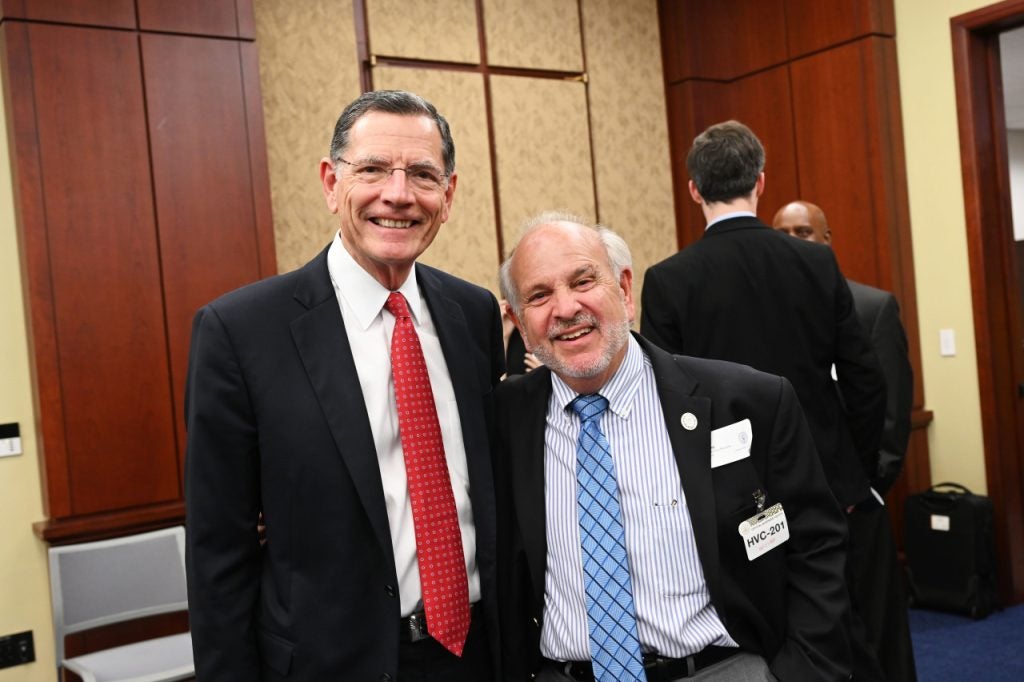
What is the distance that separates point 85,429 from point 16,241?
2.71ft

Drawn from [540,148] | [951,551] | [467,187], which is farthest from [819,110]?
[951,551]

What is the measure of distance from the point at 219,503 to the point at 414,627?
0.41m

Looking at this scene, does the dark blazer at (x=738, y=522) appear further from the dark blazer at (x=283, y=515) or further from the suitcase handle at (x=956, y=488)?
the suitcase handle at (x=956, y=488)

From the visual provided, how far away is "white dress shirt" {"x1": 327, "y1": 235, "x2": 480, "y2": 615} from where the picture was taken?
1.73 m

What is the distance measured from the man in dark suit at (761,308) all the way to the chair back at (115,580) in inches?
86.7

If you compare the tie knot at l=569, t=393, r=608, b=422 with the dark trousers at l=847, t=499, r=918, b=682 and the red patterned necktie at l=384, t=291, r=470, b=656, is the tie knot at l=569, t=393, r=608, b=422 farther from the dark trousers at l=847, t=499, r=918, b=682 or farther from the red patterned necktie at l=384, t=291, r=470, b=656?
the dark trousers at l=847, t=499, r=918, b=682

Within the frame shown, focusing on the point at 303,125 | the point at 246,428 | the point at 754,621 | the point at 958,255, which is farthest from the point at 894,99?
the point at 246,428

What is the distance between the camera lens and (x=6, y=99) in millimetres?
3783

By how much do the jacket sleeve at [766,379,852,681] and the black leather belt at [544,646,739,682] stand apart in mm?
108

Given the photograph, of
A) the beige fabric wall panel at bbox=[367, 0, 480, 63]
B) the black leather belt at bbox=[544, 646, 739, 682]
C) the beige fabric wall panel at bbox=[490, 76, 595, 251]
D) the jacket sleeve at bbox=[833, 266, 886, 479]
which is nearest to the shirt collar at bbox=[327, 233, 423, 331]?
the black leather belt at bbox=[544, 646, 739, 682]

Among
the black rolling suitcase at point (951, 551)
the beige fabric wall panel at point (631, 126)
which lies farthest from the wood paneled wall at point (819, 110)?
the black rolling suitcase at point (951, 551)

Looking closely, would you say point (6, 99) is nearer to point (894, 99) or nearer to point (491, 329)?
point (491, 329)

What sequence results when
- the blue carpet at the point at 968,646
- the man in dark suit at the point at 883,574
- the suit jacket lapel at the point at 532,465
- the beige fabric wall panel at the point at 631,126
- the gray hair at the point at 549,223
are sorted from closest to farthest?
the suit jacket lapel at the point at 532,465, the gray hair at the point at 549,223, the man in dark suit at the point at 883,574, the blue carpet at the point at 968,646, the beige fabric wall panel at the point at 631,126

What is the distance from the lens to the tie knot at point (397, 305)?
184 centimetres
